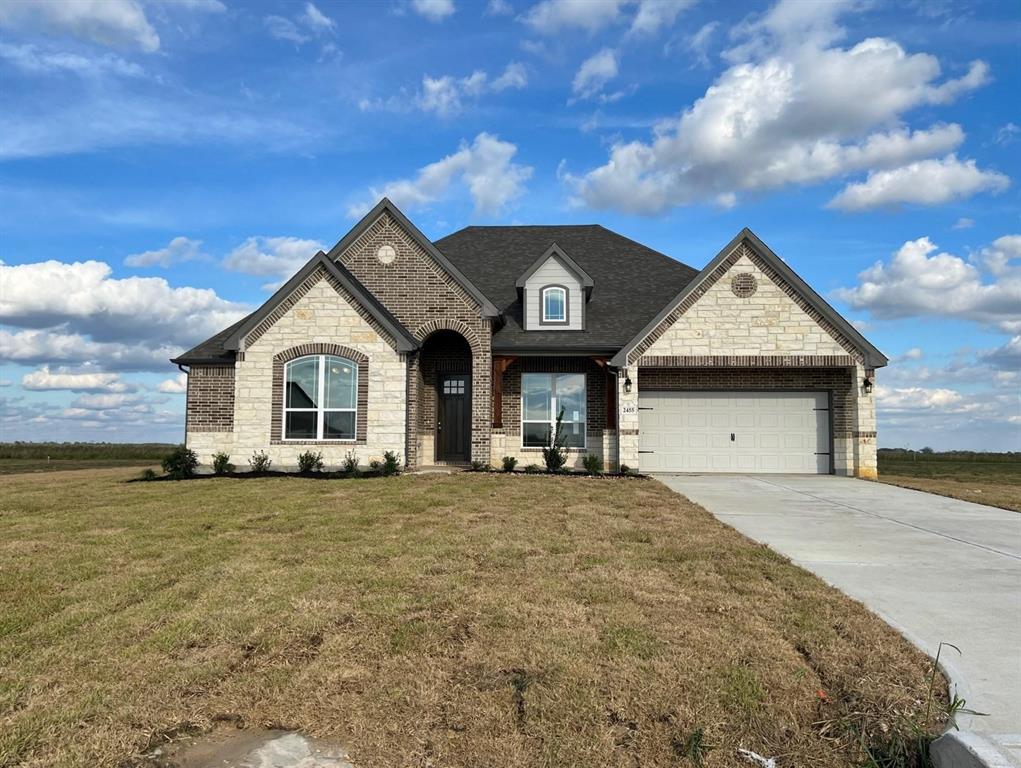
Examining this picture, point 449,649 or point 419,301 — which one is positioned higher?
point 419,301

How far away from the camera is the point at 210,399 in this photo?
56.9ft

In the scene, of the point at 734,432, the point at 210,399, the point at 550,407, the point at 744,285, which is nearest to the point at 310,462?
the point at 210,399

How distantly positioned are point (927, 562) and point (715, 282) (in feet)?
38.7

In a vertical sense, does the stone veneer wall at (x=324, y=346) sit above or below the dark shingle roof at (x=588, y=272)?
below

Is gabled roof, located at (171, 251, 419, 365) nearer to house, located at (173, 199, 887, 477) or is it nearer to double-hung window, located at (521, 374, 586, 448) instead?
house, located at (173, 199, 887, 477)

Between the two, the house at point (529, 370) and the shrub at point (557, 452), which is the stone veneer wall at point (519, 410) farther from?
the shrub at point (557, 452)

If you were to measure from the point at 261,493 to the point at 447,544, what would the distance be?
21.2ft

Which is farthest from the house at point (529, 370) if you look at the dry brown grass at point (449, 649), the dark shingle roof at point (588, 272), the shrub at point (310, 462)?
the dry brown grass at point (449, 649)

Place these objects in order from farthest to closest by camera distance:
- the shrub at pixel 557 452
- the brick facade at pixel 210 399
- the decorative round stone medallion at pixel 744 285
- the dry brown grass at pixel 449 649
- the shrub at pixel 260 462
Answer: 1. the shrub at pixel 557 452
2. the decorative round stone medallion at pixel 744 285
3. the brick facade at pixel 210 399
4. the shrub at pixel 260 462
5. the dry brown grass at pixel 449 649

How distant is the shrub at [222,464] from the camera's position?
53.8ft

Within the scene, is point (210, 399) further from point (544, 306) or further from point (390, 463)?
point (544, 306)

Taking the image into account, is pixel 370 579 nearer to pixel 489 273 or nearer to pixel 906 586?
pixel 906 586

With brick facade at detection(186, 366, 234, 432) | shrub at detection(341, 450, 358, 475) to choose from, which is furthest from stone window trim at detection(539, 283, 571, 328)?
brick facade at detection(186, 366, 234, 432)

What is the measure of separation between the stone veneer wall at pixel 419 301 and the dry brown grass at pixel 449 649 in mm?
9277
